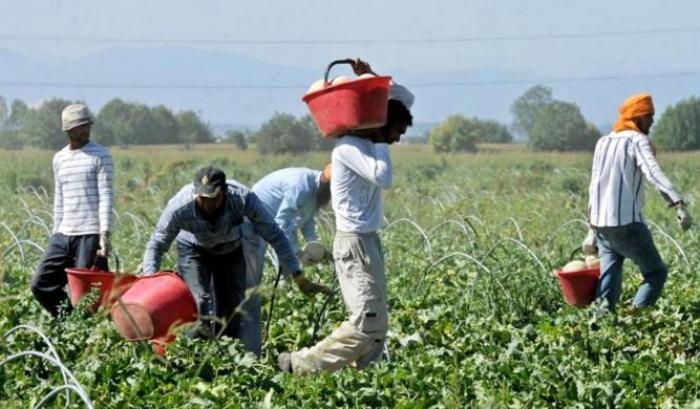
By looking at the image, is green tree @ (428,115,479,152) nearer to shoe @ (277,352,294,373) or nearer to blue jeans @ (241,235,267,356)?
blue jeans @ (241,235,267,356)

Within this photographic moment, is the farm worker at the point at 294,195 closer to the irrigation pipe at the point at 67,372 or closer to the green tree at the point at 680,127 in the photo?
the irrigation pipe at the point at 67,372

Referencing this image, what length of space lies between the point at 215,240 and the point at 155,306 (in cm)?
79

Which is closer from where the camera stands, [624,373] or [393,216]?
[624,373]

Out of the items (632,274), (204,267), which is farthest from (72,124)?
(632,274)

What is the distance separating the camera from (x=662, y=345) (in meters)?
7.61

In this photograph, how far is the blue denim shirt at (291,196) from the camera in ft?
25.5

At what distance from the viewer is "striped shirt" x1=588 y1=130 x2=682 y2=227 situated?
7.91 meters

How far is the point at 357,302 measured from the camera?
6.59 meters

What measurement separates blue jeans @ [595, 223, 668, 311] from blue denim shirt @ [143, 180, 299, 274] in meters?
2.04

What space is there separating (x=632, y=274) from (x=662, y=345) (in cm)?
243

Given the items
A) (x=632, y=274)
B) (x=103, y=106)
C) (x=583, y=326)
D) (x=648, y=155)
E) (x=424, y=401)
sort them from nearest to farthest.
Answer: (x=424, y=401) → (x=583, y=326) → (x=648, y=155) → (x=632, y=274) → (x=103, y=106)

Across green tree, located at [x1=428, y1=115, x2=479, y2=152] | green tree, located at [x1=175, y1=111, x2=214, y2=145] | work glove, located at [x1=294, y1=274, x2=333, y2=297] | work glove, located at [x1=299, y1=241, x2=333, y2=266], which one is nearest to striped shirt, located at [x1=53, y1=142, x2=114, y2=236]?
work glove, located at [x1=299, y1=241, x2=333, y2=266]

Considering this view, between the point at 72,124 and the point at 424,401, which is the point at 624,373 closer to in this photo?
the point at 424,401

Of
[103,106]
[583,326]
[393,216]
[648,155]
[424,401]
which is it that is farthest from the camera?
[103,106]
